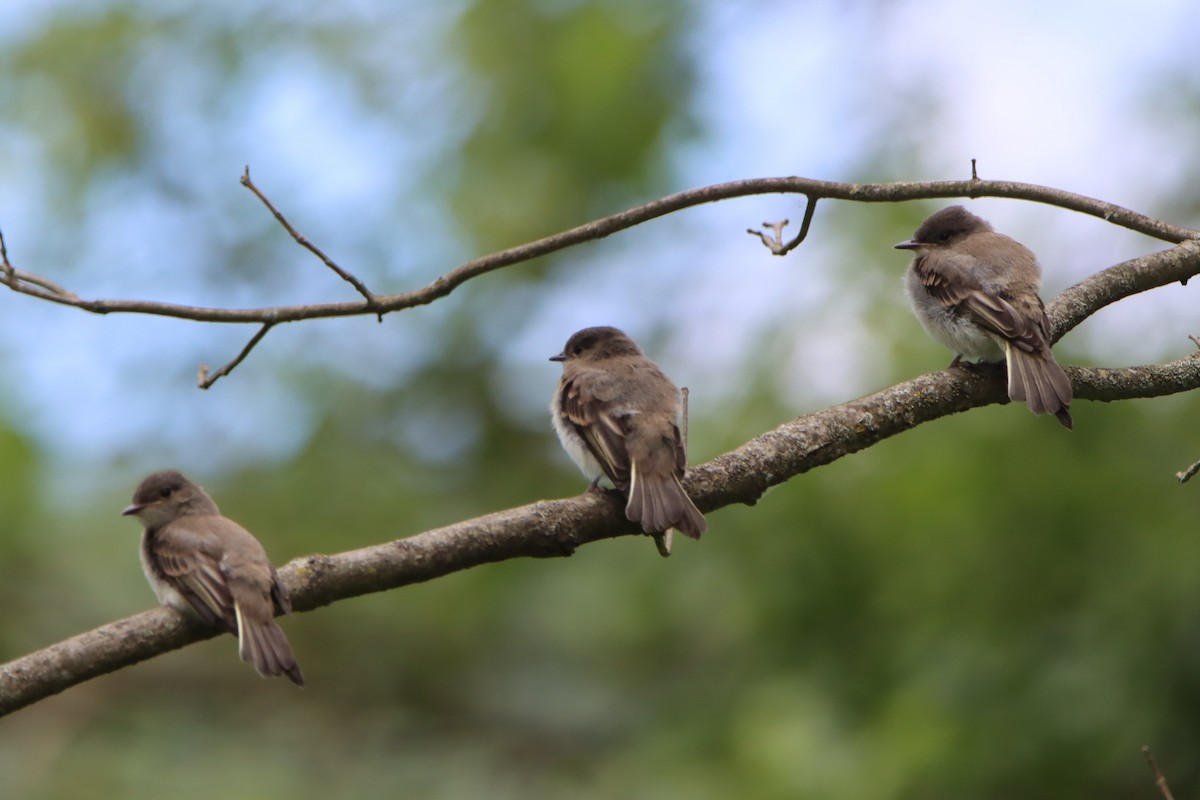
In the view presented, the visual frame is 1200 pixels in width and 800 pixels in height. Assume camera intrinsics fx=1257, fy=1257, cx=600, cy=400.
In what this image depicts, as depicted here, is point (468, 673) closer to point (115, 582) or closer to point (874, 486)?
point (115, 582)

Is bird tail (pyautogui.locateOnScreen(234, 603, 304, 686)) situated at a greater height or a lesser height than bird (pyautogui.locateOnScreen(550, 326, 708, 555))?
lesser

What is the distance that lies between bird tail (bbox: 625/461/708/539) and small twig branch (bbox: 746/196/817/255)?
0.93 metres

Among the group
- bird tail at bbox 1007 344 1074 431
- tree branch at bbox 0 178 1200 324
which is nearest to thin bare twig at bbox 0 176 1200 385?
tree branch at bbox 0 178 1200 324

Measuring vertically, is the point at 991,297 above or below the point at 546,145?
below

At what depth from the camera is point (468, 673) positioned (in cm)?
1277

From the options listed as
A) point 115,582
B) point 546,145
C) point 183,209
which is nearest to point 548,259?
point 546,145

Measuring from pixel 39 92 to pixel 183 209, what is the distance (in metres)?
1.86

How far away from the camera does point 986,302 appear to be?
592 cm

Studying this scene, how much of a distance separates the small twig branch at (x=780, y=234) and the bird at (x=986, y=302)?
1058mm

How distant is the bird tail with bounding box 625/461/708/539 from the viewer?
4340 mm

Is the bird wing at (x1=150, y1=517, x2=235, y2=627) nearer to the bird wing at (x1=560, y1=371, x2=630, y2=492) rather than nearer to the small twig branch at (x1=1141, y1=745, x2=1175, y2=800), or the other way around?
the bird wing at (x1=560, y1=371, x2=630, y2=492)

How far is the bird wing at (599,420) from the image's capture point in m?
5.00

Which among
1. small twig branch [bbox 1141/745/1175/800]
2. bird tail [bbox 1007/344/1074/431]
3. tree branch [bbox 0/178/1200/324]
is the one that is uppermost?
tree branch [bbox 0/178/1200/324]

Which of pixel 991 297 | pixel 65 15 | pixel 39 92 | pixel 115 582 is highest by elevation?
pixel 65 15
